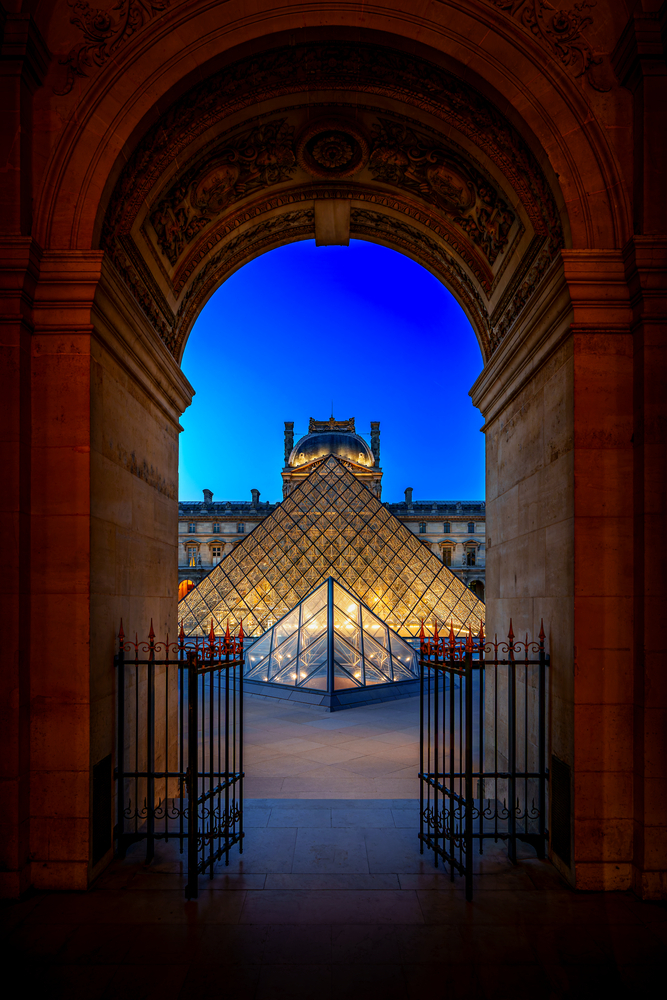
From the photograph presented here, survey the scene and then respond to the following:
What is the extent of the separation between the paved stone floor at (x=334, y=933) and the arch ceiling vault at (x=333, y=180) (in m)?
4.44

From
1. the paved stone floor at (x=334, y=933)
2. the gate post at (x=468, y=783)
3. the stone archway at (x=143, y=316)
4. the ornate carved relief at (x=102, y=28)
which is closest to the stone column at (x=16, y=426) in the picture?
the stone archway at (x=143, y=316)

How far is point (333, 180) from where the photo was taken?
6078 mm

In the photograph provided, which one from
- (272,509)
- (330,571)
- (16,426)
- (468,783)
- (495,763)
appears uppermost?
(272,509)

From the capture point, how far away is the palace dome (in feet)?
204

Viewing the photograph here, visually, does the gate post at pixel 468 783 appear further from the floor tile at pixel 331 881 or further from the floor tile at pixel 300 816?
the floor tile at pixel 300 816

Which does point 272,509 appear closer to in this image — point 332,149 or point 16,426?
point 332,149

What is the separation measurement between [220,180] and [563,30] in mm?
3060

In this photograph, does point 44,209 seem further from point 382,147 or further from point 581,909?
point 581,909

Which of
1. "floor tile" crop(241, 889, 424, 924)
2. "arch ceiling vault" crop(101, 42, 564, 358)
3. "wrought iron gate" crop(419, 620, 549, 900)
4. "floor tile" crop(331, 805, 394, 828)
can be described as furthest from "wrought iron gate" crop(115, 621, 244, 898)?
"arch ceiling vault" crop(101, 42, 564, 358)

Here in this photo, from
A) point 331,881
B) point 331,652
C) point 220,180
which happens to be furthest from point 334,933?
point 331,652

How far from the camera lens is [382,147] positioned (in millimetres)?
5641

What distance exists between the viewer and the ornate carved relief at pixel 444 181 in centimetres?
544

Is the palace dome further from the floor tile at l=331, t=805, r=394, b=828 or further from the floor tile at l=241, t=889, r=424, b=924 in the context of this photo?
the floor tile at l=241, t=889, r=424, b=924

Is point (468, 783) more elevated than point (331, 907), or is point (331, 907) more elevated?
point (468, 783)
